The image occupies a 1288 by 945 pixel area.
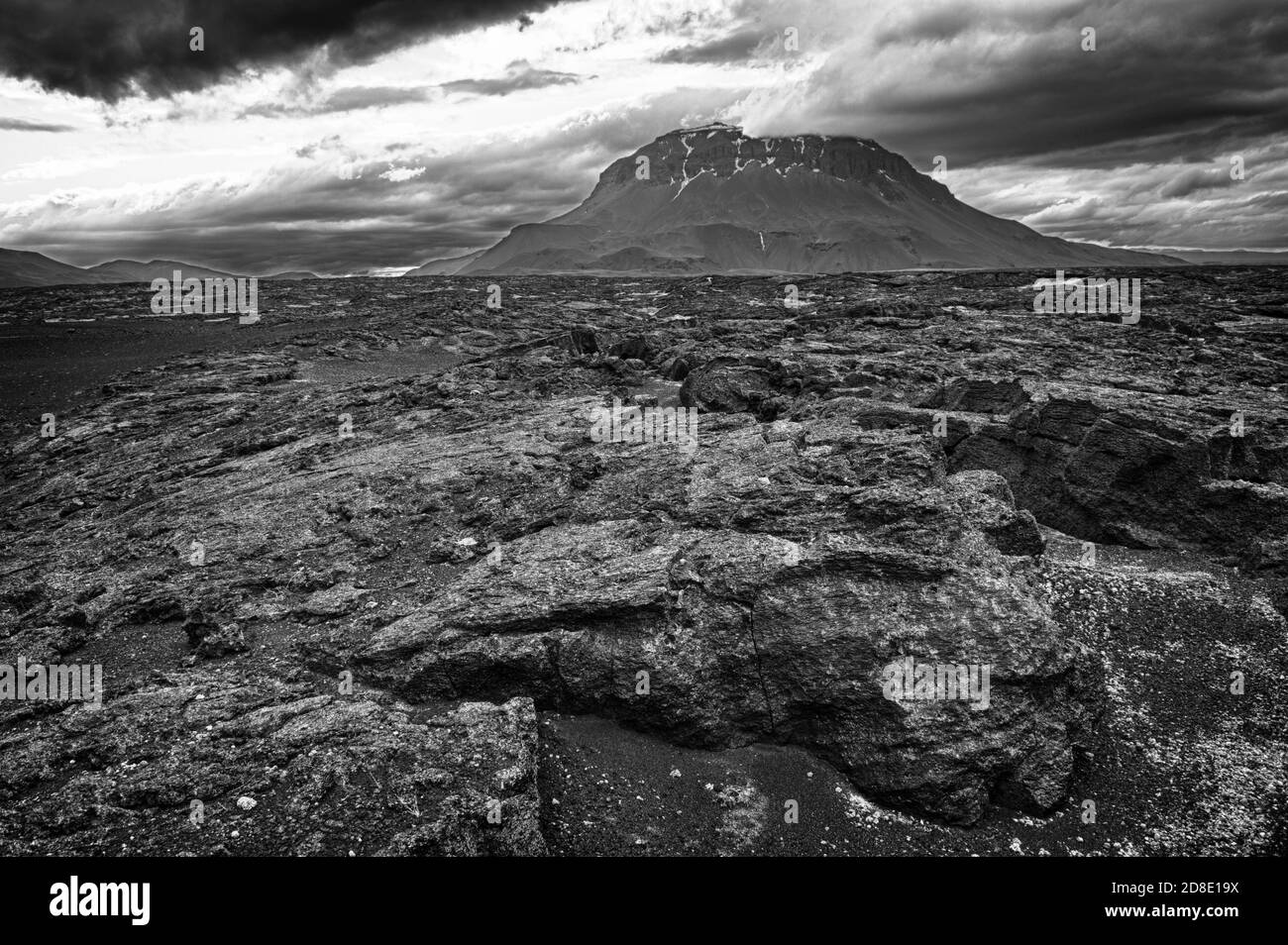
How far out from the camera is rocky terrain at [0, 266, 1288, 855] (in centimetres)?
848

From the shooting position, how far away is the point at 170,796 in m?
7.96

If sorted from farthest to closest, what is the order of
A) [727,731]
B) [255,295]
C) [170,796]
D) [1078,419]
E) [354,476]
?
[255,295] → [354,476] → [1078,419] → [727,731] → [170,796]

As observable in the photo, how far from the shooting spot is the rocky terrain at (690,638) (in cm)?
848

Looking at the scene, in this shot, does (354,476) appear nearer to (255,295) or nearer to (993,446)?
(993,446)

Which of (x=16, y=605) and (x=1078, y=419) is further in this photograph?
(x=1078, y=419)

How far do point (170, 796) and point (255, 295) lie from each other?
116 metres

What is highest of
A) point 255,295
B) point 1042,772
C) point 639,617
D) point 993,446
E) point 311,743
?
point 255,295

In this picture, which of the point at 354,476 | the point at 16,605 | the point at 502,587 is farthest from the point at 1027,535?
the point at 16,605

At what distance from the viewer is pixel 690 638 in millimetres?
10305

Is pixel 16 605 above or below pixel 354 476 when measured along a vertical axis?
below

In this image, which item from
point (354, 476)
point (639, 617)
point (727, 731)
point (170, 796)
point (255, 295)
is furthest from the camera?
point (255, 295)
